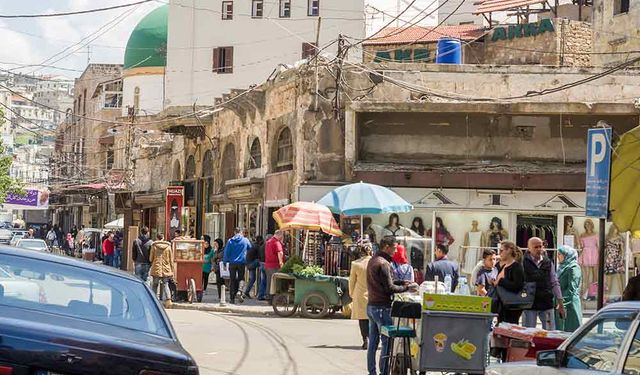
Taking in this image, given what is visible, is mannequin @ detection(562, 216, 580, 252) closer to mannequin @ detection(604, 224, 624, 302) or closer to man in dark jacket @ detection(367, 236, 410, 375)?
mannequin @ detection(604, 224, 624, 302)

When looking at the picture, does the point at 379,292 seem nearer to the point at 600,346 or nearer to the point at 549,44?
the point at 600,346

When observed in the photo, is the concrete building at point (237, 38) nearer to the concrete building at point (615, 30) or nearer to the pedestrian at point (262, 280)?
the concrete building at point (615, 30)

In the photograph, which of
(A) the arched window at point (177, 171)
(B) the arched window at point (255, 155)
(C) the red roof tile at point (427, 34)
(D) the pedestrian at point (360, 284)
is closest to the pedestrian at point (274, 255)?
(B) the arched window at point (255, 155)

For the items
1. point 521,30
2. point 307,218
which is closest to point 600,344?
point 307,218

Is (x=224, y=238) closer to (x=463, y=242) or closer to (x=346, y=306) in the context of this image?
(x=463, y=242)

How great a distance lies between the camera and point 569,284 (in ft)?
51.1

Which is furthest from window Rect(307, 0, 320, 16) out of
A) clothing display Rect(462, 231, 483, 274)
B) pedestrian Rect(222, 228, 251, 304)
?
pedestrian Rect(222, 228, 251, 304)

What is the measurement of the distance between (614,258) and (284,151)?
32.0 ft

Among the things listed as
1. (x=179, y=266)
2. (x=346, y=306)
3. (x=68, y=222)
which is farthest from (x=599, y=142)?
(x=68, y=222)

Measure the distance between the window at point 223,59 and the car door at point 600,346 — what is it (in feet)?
157

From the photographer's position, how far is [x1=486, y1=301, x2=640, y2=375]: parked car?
690 cm

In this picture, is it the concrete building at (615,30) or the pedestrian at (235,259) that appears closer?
the pedestrian at (235,259)

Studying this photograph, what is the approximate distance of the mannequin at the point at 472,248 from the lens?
28.1 m

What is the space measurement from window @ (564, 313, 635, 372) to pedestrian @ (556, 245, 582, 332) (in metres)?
7.83
